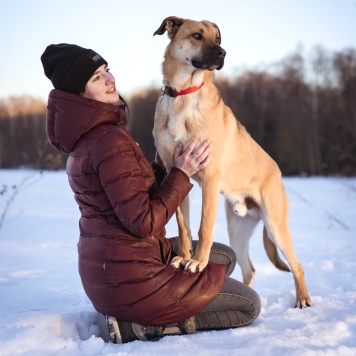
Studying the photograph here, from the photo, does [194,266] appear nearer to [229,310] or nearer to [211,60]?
[229,310]

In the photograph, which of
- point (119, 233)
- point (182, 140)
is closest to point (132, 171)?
point (119, 233)

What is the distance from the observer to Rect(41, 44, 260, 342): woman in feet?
7.20

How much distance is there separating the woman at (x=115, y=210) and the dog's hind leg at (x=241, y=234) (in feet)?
4.77

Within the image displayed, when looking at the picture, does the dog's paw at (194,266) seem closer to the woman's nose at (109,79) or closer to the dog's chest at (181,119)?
the dog's chest at (181,119)

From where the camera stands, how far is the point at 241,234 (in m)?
3.98

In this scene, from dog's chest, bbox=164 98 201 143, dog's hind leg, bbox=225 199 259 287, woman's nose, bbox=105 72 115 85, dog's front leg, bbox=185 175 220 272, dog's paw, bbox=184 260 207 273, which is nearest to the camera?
woman's nose, bbox=105 72 115 85

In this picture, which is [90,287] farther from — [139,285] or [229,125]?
[229,125]

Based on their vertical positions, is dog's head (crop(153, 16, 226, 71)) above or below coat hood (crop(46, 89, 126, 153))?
above

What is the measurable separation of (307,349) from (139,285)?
2.84 ft

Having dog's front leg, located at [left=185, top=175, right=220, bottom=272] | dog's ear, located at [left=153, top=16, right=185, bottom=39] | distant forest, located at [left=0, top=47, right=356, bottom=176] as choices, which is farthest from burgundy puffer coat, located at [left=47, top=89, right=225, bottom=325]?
distant forest, located at [left=0, top=47, right=356, bottom=176]

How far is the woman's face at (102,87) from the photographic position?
95.2 inches

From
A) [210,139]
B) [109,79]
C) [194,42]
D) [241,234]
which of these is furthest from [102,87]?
[241,234]

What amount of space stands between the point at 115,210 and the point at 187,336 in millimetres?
783

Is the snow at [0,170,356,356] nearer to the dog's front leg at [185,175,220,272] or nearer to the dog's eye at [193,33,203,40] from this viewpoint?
the dog's front leg at [185,175,220,272]
